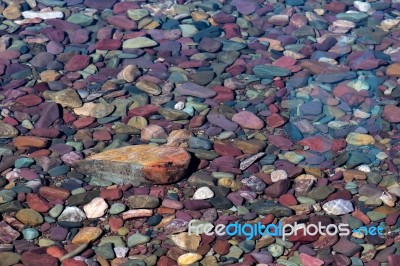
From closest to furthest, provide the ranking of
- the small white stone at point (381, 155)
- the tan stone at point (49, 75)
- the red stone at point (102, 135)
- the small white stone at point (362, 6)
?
the small white stone at point (381, 155)
the red stone at point (102, 135)
the tan stone at point (49, 75)
the small white stone at point (362, 6)

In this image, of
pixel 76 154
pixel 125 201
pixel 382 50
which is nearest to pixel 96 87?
pixel 76 154

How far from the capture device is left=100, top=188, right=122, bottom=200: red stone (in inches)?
175

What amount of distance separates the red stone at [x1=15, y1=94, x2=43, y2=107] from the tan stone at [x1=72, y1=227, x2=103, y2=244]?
1.33 meters

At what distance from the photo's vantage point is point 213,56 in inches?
231

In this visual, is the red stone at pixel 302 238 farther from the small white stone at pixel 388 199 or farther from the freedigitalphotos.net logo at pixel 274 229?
the small white stone at pixel 388 199

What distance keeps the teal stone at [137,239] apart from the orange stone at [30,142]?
40.1 inches

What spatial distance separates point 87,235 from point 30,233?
11.5 inches

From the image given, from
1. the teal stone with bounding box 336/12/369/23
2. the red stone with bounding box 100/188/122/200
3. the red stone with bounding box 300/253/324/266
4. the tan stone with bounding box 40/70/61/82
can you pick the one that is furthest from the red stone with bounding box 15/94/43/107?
the teal stone with bounding box 336/12/369/23

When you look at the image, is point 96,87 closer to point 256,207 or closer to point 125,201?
point 125,201

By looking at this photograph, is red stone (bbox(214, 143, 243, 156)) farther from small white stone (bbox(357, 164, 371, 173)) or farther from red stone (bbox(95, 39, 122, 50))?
red stone (bbox(95, 39, 122, 50))

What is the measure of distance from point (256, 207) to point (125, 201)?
2.34ft

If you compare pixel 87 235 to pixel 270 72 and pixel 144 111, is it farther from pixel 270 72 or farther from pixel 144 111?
pixel 270 72

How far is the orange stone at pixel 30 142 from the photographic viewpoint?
4.86m

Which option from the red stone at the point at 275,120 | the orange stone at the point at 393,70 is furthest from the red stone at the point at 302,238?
the orange stone at the point at 393,70
